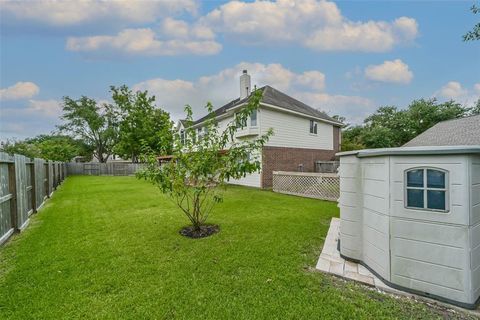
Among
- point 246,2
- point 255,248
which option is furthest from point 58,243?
point 246,2

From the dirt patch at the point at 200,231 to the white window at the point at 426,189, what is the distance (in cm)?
405

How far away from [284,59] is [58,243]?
1552 centimetres

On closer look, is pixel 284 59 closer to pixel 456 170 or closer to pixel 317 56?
pixel 317 56

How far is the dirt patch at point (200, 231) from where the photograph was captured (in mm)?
5363

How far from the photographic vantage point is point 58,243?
494 cm

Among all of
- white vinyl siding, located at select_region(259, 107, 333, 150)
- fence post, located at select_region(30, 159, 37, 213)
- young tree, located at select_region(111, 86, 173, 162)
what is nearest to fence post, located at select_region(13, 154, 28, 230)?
fence post, located at select_region(30, 159, 37, 213)

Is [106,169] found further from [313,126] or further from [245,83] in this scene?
[313,126]

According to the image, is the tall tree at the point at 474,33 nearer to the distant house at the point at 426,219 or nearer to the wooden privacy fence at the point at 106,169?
the distant house at the point at 426,219

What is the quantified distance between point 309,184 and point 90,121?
121 ft

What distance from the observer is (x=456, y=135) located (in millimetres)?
8820

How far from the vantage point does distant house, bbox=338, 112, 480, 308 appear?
268 cm

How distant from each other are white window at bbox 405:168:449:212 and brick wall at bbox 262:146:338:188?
918 cm

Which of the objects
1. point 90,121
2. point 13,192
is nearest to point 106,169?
point 90,121

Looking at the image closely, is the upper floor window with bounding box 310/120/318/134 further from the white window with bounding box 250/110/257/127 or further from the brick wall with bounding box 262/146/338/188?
the white window with bounding box 250/110/257/127
